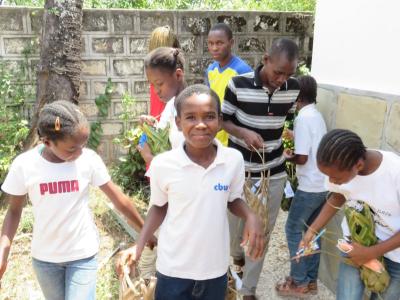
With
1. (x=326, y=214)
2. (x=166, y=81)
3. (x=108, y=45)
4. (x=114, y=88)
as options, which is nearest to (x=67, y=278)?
(x=166, y=81)

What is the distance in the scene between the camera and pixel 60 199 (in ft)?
6.84

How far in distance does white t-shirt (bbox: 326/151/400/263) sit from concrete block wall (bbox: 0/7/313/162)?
3.75 m

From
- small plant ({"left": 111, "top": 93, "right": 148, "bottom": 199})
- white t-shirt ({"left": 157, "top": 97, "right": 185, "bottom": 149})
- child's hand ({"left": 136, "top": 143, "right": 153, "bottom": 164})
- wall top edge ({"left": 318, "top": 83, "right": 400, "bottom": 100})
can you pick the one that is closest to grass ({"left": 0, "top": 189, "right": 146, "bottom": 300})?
small plant ({"left": 111, "top": 93, "right": 148, "bottom": 199})

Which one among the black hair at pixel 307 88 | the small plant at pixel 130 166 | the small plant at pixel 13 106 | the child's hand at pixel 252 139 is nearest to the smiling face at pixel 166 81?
the child's hand at pixel 252 139

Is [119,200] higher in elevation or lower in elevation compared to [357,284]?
higher

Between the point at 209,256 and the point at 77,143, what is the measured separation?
868mm

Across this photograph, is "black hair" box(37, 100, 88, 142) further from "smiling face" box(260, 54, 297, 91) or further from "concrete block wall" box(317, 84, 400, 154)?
"concrete block wall" box(317, 84, 400, 154)

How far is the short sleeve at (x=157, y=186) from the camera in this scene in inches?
75.5

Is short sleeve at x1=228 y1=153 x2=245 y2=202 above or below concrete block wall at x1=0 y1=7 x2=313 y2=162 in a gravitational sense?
below

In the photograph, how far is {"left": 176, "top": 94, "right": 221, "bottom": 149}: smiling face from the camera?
74.6 inches

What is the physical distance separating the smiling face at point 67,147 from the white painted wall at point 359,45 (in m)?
1.88

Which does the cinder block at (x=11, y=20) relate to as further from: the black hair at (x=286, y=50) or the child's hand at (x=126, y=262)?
the child's hand at (x=126, y=262)

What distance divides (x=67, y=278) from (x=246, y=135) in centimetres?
135

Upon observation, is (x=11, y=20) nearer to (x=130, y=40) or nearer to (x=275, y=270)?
(x=130, y=40)
